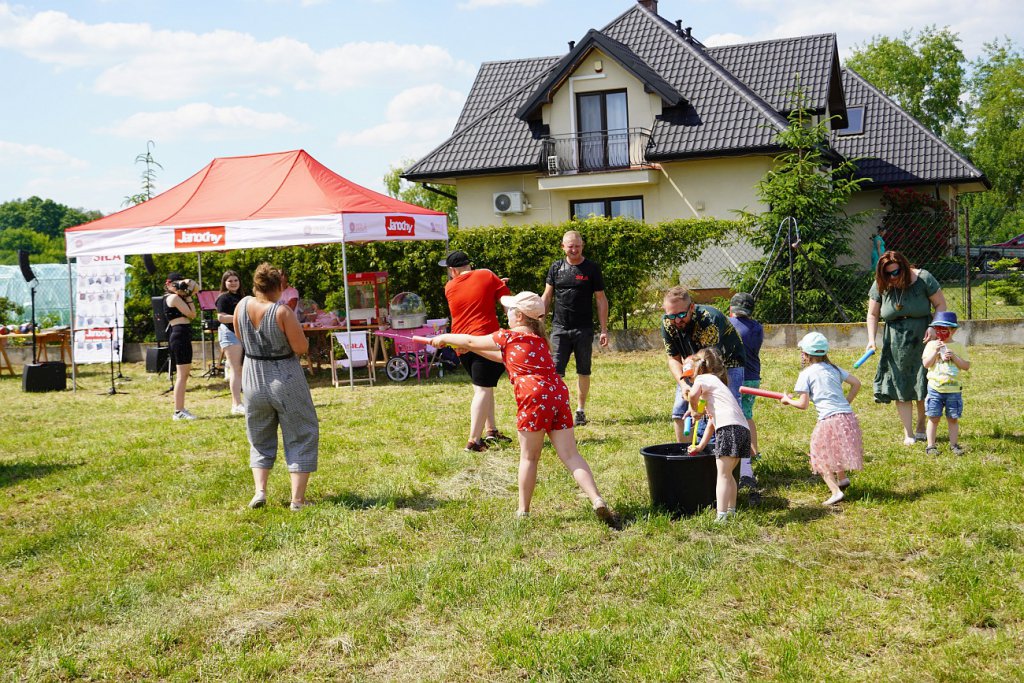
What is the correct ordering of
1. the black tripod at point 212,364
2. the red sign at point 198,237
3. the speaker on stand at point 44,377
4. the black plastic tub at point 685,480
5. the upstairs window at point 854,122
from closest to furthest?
the black plastic tub at point 685,480
the red sign at point 198,237
the speaker on stand at point 44,377
the black tripod at point 212,364
the upstairs window at point 854,122

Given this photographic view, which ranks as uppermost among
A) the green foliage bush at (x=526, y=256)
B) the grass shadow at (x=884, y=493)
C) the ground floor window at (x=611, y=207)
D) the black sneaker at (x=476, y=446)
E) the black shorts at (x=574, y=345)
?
the ground floor window at (x=611, y=207)

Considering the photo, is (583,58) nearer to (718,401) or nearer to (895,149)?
(895,149)

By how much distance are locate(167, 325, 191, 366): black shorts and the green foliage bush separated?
4.42 meters

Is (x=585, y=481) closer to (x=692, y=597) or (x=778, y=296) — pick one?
(x=692, y=597)

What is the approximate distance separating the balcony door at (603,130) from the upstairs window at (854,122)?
9.71m

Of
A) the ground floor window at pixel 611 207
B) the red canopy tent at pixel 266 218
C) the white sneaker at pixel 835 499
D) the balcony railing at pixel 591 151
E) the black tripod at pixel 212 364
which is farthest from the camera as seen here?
the ground floor window at pixel 611 207

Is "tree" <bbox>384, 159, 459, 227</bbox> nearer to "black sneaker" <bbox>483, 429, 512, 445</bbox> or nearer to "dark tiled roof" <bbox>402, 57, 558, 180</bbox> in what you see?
"dark tiled roof" <bbox>402, 57, 558, 180</bbox>

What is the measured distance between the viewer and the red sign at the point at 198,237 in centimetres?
1294

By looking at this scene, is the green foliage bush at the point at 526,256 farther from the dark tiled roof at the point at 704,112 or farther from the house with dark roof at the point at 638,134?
the dark tiled roof at the point at 704,112

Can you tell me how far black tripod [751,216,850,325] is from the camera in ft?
48.3

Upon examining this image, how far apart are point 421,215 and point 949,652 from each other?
34.7ft

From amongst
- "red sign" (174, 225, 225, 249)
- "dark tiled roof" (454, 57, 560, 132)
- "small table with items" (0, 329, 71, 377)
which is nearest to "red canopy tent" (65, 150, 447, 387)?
"red sign" (174, 225, 225, 249)

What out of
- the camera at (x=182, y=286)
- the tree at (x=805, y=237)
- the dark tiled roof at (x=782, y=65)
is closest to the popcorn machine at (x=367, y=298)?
the camera at (x=182, y=286)

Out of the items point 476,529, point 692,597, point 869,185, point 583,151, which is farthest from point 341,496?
point 869,185
